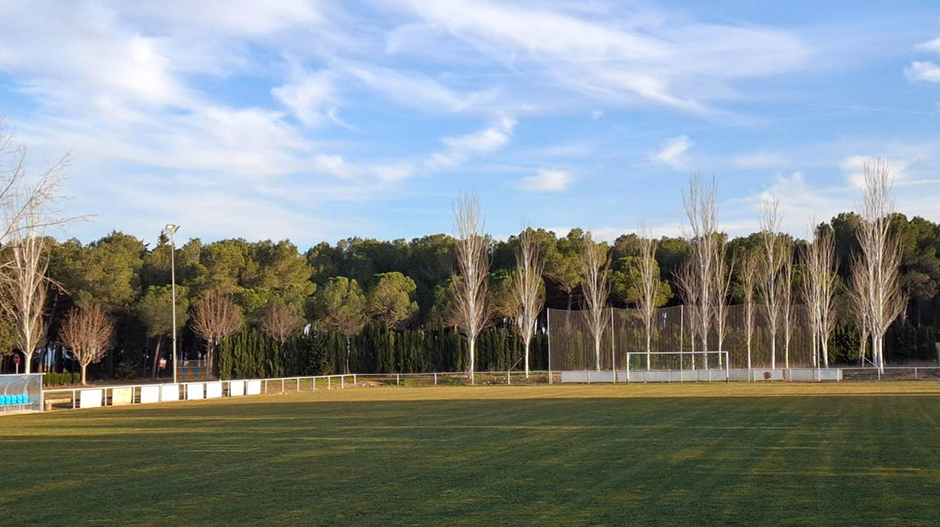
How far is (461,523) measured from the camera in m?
8.48

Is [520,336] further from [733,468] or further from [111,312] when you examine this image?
[733,468]

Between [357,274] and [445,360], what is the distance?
41.2ft

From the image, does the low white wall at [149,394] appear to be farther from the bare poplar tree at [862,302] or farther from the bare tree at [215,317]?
the bare poplar tree at [862,302]

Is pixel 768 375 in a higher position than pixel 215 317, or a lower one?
lower

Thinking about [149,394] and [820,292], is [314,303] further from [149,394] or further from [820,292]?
[820,292]

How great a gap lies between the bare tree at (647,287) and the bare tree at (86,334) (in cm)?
3245

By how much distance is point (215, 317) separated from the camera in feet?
Answer: 180

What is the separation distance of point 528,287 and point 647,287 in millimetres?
7319

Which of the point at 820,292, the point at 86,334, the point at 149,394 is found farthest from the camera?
the point at 820,292

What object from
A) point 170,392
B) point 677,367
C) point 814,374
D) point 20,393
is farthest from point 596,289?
point 20,393

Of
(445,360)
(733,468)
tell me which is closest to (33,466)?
(733,468)

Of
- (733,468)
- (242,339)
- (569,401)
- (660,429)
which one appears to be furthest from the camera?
(242,339)

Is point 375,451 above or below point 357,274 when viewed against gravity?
below

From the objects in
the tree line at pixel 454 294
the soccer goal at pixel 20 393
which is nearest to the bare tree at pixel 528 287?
the tree line at pixel 454 294
